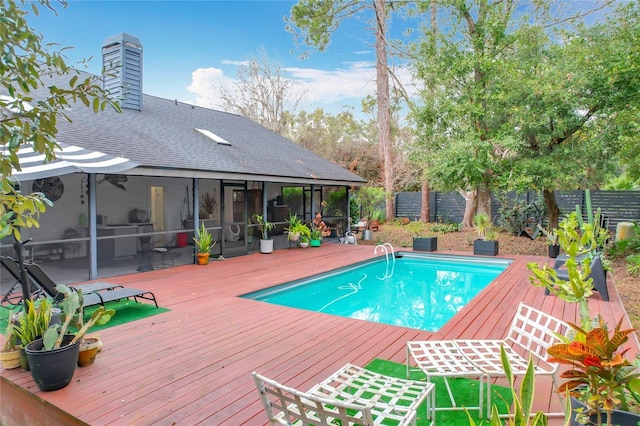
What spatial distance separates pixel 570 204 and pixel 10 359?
17.1 m

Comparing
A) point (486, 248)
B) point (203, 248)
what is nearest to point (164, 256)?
point (203, 248)

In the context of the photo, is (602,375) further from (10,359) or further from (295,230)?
(295,230)

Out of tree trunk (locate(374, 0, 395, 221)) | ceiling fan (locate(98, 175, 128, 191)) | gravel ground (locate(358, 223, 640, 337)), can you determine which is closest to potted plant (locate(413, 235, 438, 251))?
gravel ground (locate(358, 223, 640, 337))

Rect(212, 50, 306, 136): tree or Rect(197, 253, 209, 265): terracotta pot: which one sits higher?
Rect(212, 50, 306, 136): tree

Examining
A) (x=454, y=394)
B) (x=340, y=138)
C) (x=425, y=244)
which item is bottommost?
(x=454, y=394)

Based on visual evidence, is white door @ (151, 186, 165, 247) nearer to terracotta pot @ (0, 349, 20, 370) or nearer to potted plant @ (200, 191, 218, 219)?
potted plant @ (200, 191, 218, 219)

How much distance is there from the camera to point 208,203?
11.2m

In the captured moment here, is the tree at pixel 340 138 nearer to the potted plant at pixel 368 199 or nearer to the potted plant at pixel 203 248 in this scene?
the potted plant at pixel 368 199

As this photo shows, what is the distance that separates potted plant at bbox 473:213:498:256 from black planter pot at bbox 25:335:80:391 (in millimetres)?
9837

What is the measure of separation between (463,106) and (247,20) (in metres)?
11.3

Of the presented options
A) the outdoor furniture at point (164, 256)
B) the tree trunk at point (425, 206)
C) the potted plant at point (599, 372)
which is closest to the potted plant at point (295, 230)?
the outdoor furniture at point (164, 256)

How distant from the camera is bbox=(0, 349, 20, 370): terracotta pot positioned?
3.48 metres

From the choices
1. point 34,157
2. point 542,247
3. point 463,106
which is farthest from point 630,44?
point 34,157

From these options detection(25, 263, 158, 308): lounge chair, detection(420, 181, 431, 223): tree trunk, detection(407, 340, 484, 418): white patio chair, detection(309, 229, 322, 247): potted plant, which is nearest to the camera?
detection(407, 340, 484, 418): white patio chair
